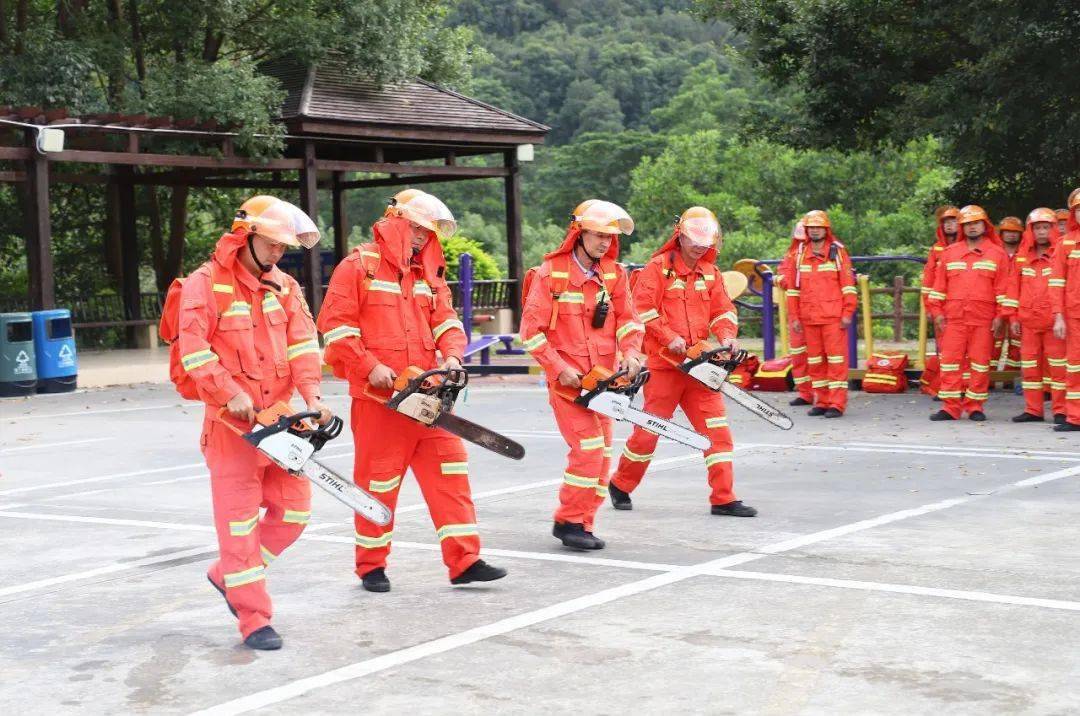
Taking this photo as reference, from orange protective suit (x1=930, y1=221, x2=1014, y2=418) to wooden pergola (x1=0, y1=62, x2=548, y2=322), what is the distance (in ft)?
40.5

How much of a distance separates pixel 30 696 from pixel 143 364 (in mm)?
17699

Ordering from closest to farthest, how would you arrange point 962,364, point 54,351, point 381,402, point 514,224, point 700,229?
point 381,402, point 700,229, point 962,364, point 54,351, point 514,224

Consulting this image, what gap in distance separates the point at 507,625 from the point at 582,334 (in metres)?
2.40

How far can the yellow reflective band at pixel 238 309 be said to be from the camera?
6.38m

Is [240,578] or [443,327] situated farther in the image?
[443,327]

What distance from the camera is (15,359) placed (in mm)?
19688

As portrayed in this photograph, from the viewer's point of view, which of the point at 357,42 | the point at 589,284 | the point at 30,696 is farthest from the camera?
the point at 357,42

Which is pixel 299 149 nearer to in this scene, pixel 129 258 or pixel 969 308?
pixel 129 258

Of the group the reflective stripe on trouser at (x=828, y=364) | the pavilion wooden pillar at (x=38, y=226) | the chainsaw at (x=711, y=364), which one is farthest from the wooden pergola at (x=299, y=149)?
the chainsaw at (x=711, y=364)

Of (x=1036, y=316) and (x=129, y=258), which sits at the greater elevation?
(x=129, y=258)

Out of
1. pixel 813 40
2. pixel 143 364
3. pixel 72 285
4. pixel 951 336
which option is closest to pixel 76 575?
pixel 951 336

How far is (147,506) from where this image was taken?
10.3 meters

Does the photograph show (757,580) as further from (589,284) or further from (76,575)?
(76,575)

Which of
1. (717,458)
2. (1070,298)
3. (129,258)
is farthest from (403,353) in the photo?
(129,258)
